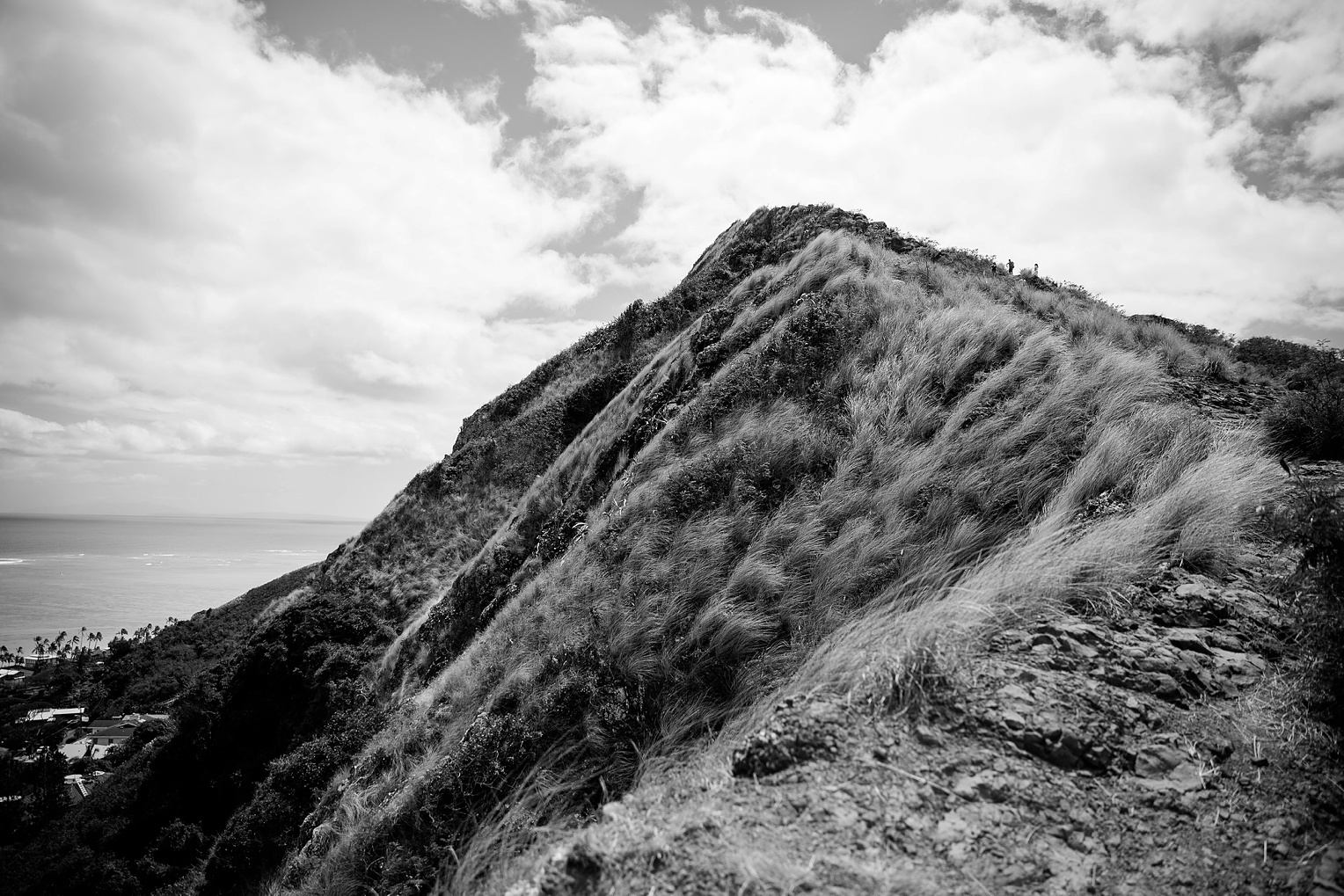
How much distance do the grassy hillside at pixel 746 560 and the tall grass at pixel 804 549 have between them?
34 millimetres

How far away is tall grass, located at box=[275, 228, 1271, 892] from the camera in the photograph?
15.5 feet

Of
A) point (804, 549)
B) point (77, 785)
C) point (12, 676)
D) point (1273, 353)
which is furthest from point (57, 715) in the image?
point (1273, 353)

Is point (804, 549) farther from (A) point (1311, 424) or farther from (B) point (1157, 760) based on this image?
(A) point (1311, 424)

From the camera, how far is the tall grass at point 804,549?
15.5ft

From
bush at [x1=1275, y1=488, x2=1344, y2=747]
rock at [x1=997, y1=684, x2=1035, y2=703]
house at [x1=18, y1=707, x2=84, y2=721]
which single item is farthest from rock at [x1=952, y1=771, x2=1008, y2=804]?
house at [x1=18, y1=707, x2=84, y2=721]

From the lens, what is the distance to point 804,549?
19.8ft

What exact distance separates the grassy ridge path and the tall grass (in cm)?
41

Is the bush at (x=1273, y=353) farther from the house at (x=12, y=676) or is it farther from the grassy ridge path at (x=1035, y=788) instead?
the house at (x=12, y=676)

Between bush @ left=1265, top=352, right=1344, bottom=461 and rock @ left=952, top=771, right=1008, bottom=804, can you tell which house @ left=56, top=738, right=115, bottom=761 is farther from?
bush @ left=1265, top=352, right=1344, bottom=461

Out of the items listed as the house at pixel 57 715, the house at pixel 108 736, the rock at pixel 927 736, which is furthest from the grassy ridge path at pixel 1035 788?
the house at pixel 57 715

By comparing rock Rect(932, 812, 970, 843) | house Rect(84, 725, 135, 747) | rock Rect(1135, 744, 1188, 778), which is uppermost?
rock Rect(1135, 744, 1188, 778)

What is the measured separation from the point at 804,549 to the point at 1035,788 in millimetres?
3075

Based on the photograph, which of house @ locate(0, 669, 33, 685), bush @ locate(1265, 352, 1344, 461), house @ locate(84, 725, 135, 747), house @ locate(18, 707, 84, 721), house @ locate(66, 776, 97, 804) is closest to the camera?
bush @ locate(1265, 352, 1344, 461)

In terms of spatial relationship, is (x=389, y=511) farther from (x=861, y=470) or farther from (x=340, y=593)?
(x=861, y=470)
